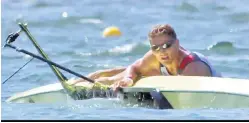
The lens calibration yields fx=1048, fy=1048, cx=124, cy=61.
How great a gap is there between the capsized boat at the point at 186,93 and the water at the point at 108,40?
9 centimetres

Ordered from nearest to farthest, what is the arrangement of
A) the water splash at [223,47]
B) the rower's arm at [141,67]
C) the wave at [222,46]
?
the rower's arm at [141,67]
the water splash at [223,47]
the wave at [222,46]

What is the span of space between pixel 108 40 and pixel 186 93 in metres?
10.3

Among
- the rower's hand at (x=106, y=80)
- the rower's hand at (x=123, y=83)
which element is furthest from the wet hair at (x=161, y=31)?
the rower's hand at (x=106, y=80)

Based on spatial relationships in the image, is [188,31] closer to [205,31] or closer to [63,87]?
[205,31]

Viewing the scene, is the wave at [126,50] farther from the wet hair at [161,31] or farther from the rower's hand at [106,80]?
the wet hair at [161,31]

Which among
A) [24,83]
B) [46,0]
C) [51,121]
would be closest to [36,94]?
[51,121]

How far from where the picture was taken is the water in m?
8.99

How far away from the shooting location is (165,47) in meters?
9.09

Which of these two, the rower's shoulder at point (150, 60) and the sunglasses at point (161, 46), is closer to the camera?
the sunglasses at point (161, 46)

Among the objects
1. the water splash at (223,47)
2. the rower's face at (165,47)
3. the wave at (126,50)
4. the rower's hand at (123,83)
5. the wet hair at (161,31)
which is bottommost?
the rower's hand at (123,83)

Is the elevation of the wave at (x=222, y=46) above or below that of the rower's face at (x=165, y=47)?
above

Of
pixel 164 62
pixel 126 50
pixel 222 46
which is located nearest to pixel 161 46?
pixel 164 62

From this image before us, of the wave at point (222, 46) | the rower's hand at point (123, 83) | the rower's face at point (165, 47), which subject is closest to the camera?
the rower's hand at point (123, 83)

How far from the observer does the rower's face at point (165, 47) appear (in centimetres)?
907
